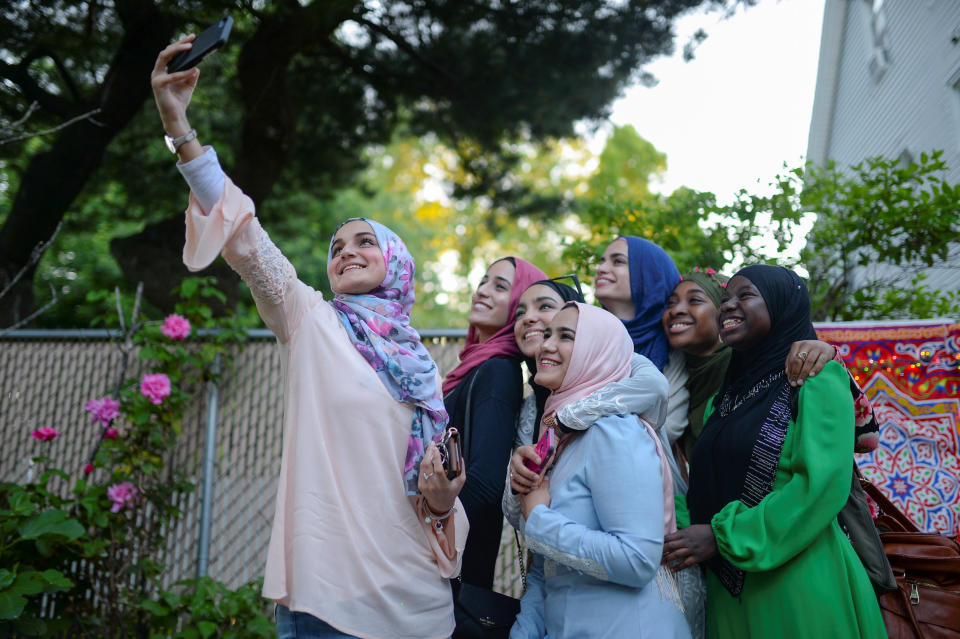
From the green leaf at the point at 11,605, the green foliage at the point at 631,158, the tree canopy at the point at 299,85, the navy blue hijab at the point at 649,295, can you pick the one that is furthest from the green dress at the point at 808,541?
the green foliage at the point at 631,158

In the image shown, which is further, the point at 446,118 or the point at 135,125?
the point at 135,125

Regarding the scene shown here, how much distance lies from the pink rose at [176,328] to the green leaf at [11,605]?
5.84 ft

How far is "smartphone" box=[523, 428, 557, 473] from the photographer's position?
7.41 ft

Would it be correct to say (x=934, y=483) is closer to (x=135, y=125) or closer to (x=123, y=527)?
(x=123, y=527)

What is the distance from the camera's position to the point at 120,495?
14.0 feet

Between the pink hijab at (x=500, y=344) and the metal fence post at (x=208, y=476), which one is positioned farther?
the metal fence post at (x=208, y=476)

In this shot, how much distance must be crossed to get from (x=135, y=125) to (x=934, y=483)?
8.64 meters

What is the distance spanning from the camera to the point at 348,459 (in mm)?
2049

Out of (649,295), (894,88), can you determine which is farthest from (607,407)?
(894,88)

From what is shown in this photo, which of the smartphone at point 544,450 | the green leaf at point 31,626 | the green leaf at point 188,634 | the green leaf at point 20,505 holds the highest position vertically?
the smartphone at point 544,450

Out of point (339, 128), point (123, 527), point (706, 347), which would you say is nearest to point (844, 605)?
point (706, 347)

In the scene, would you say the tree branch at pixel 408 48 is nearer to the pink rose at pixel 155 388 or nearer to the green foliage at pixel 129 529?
the green foliage at pixel 129 529

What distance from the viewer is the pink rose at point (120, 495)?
4.26 meters

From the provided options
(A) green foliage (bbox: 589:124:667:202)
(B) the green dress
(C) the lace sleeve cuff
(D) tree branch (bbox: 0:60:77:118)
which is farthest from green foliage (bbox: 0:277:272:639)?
(A) green foliage (bbox: 589:124:667:202)
